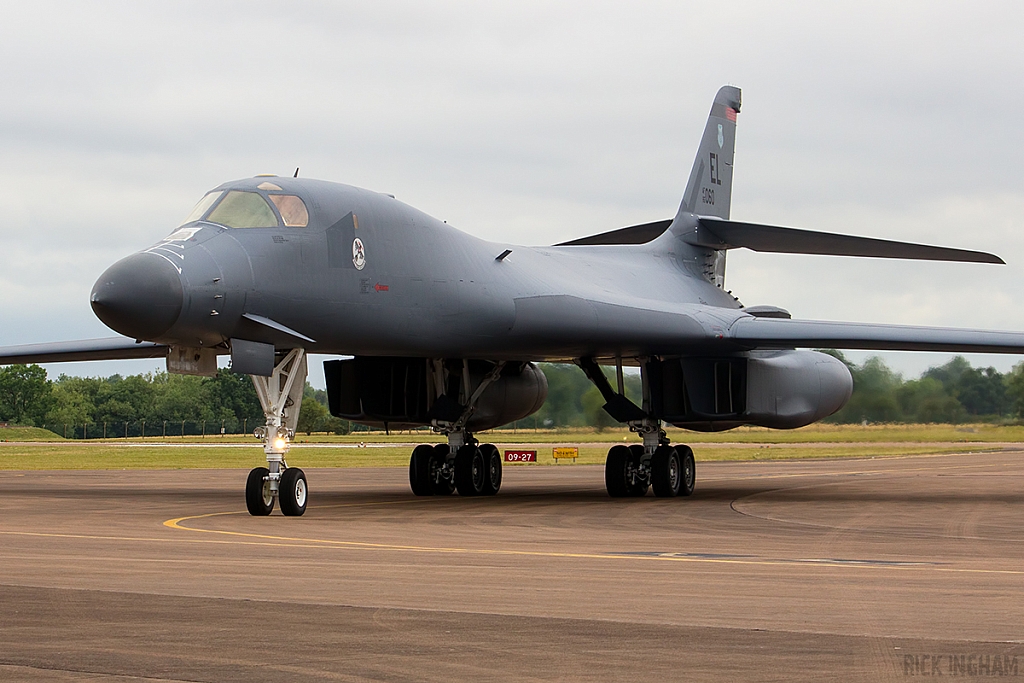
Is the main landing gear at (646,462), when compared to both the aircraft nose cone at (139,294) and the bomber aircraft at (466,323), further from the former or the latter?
the aircraft nose cone at (139,294)

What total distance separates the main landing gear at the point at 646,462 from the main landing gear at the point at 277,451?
5983 mm

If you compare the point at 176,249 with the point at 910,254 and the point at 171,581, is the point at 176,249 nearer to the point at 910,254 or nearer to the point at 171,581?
the point at 171,581

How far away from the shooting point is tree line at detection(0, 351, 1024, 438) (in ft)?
99.7

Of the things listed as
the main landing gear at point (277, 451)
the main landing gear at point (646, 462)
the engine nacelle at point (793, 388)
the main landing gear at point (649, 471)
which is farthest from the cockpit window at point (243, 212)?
the engine nacelle at point (793, 388)

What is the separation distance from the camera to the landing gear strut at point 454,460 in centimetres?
1928

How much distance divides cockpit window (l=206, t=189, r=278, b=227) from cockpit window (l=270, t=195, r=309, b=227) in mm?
121

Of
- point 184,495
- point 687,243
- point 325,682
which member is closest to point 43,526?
point 184,495

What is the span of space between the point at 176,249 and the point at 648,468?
27.8 feet

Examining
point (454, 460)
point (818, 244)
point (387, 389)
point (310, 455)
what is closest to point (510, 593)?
point (454, 460)

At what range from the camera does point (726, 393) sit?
19.5m

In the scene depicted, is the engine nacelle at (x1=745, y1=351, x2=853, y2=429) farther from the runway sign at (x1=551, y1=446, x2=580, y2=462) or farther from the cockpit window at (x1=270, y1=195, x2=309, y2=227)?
the runway sign at (x1=551, y1=446, x2=580, y2=462)

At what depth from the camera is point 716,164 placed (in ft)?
79.5

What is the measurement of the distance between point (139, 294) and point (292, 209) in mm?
2209

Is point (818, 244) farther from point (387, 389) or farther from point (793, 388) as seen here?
point (387, 389)
